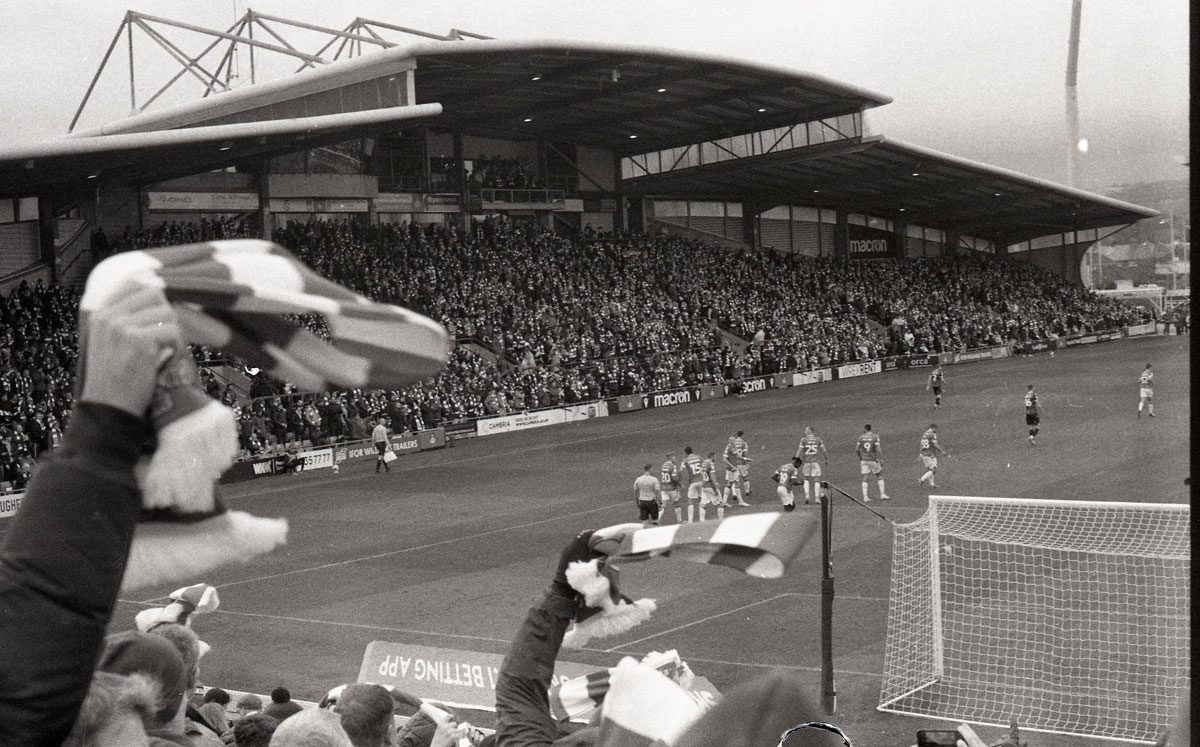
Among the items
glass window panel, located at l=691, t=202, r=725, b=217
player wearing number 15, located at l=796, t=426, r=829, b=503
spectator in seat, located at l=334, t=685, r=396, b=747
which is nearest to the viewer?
spectator in seat, located at l=334, t=685, r=396, b=747

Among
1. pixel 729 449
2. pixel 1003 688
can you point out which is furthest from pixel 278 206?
pixel 1003 688

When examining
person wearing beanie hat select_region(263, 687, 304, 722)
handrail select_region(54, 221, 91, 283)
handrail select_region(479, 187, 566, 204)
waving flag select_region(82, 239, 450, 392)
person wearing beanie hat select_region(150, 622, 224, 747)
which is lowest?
person wearing beanie hat select_region(263, 687, 304, 722)

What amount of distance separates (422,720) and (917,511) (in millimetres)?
19706

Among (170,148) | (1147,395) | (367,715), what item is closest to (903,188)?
(1147,395)

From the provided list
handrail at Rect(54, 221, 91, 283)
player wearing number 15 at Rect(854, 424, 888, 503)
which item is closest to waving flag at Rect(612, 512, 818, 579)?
player wearing number 15 at Rect(854, 424, 888, 503)

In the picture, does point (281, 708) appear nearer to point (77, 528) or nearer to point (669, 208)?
point (77, 528)

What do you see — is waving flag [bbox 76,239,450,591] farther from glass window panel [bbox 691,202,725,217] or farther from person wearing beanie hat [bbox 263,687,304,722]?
glass window panel [bbox 691,202,725,217]

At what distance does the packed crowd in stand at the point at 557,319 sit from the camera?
35750 mm

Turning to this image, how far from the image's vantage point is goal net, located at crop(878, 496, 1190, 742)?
508 inches

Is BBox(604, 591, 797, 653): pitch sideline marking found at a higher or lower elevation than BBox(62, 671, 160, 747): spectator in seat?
lower

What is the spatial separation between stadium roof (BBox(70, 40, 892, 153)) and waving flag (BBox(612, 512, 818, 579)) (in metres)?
36.9

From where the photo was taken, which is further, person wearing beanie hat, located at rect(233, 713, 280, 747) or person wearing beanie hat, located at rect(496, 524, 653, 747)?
person wearing beanie hat, located at rect(233, 713, 280, 747)

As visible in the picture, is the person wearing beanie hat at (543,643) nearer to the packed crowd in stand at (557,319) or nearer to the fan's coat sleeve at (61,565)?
the fan's coat sleeve at (61,565)

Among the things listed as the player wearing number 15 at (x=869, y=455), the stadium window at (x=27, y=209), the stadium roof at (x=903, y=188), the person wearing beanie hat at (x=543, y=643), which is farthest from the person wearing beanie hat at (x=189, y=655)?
the stadium roof at (x=903, y=188)
